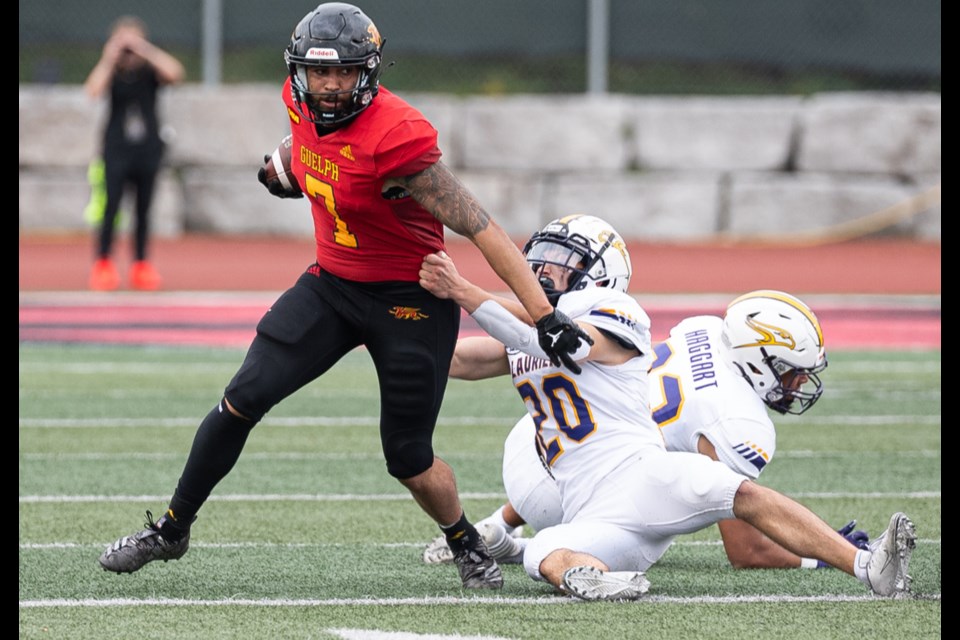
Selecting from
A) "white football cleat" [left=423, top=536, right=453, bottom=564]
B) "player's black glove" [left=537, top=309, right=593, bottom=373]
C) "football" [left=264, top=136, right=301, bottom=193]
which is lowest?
"white football cleat" [left=423, top=536, right=453, bottom=564]

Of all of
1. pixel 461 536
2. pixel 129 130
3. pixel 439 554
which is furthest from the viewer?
pixel 129 130

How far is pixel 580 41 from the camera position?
17.8 m

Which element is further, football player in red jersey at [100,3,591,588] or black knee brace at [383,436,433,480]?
black knee brace at [383,436,433,480]

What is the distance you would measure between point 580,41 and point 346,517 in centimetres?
1253

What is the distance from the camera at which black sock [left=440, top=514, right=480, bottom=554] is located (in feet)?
16.0

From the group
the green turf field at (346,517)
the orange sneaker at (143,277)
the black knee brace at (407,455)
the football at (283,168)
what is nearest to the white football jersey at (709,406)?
the green turf field at (346,517)

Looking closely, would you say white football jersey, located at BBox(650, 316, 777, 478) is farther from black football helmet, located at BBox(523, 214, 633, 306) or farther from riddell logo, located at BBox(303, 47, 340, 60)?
riddell logo, located at BBox(303, 47, 340, 60)

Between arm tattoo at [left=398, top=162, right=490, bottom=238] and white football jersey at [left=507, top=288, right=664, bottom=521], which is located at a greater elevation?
arm tattoo at [left=398, top=162, right=490, bottom=238]

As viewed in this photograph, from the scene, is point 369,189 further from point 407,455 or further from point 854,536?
point 854,536

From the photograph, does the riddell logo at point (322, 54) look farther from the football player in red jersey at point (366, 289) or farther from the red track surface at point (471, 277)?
the red track surface at point (471, 277)

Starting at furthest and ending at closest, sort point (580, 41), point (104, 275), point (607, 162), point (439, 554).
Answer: point (580, 41), point (607, 162), point (104, 275), point (439, 554)

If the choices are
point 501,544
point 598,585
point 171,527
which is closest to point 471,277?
point 501,544

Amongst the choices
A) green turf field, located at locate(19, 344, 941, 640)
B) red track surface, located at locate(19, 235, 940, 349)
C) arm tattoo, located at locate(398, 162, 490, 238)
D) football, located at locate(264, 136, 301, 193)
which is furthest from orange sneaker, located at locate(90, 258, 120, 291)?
arm tattoo, located at locate(398, 162, 490, 238)

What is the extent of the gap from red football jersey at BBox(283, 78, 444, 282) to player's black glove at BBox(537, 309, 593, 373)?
1.56 feet
